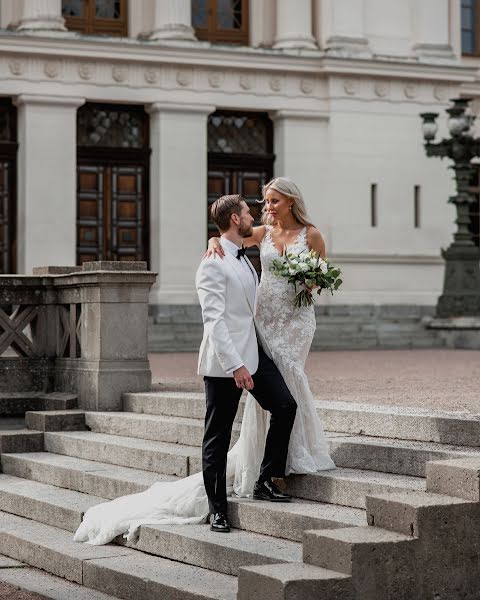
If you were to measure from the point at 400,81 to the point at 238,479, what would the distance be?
77.9ft

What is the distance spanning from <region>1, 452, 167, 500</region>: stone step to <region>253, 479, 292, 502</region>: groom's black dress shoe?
132 centimetres

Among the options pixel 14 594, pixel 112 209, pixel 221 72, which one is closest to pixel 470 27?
pixel 221 72

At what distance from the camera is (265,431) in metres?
10.1

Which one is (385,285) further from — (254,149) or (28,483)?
(28,483)

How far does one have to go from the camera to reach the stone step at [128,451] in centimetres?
1138

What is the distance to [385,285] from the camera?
32.9 m

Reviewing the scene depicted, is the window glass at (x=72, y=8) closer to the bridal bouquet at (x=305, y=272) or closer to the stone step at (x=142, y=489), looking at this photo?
the stone step at (x=142, y=489)

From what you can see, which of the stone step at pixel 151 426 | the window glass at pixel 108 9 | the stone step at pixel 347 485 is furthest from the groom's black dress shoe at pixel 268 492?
the window glass at pixel 108 9

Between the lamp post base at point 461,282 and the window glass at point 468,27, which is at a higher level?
the window glass at point 468,27

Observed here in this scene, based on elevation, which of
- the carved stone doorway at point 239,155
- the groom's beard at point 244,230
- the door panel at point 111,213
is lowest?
the groom's beard at point 244,230

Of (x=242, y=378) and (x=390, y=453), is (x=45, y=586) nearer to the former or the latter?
(x=242, y=378)

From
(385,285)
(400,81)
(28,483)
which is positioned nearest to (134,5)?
(400,81)

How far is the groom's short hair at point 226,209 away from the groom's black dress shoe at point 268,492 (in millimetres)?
1689

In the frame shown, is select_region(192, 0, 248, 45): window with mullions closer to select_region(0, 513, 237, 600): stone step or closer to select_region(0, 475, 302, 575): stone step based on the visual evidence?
select_region(0, 475, 302, 575): stone step
